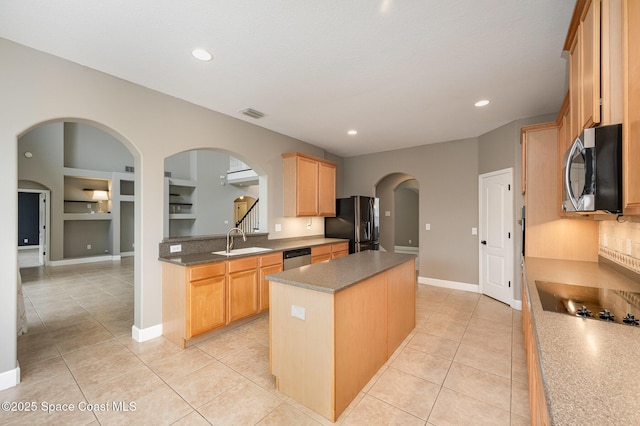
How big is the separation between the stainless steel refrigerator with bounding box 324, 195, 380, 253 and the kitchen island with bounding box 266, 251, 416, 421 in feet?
9.30

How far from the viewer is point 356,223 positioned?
5.39m

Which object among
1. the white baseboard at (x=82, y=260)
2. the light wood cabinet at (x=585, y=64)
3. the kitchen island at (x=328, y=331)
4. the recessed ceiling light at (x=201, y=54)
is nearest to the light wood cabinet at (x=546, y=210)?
the light wood cabinet at (x=585, y=64)

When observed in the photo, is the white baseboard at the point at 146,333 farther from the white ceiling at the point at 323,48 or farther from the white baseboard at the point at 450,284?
the white baseboard at the point at 450,284

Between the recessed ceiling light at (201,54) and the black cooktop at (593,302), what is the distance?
307cm

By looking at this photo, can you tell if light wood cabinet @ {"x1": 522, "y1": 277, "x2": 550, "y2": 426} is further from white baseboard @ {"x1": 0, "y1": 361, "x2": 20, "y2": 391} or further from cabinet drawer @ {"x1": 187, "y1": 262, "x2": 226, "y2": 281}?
white baseboard @ {"x1": 0, "y1": 361, "x2": 20, "y2": 391}

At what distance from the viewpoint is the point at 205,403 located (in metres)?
2.02

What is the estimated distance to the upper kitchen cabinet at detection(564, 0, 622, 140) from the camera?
1.22m

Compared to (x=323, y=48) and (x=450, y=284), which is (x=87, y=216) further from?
(x=450, y=284)

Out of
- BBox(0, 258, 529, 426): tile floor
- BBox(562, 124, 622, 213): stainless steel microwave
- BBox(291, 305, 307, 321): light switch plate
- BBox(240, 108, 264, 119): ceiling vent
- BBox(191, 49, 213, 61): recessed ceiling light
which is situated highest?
BBox(191, 49, 213, 61): recessed ceiling light

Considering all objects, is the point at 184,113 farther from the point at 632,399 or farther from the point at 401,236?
the point at 401,236

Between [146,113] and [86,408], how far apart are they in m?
2.77

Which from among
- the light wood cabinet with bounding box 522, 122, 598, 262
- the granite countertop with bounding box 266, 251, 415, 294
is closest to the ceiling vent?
the granite countertop with bounding box 266, 251, 415, 294

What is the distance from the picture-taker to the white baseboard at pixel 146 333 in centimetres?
300

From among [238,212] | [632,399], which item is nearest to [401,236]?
[238,212]
